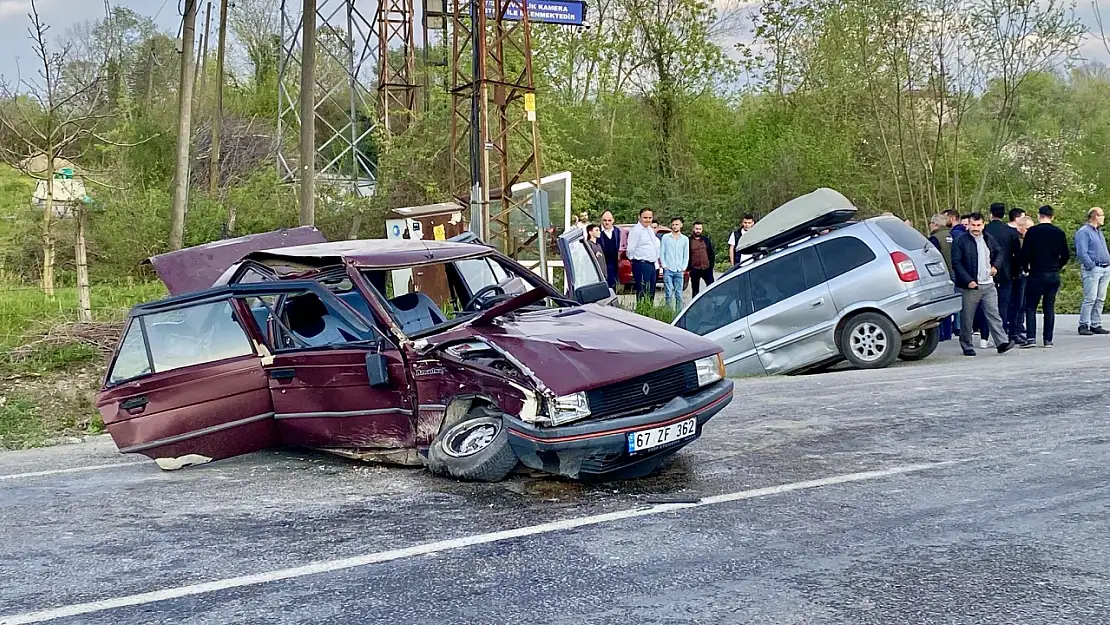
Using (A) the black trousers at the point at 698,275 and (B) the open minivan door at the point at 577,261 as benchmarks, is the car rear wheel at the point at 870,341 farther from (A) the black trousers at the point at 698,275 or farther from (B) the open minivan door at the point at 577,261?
(A) the black trousers at the point at 698,275

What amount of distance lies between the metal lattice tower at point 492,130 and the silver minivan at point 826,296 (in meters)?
4.67

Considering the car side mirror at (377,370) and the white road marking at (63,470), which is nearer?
the car side mirror at (377,370)

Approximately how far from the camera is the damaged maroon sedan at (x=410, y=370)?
5.78 meters

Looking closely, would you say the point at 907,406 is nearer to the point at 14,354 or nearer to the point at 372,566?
the point at 372,566

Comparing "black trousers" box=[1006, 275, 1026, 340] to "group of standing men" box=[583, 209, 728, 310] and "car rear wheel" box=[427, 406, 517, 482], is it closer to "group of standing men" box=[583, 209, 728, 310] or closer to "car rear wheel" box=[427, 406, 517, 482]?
"group of standing men" box=[583, 209, 728, 310]

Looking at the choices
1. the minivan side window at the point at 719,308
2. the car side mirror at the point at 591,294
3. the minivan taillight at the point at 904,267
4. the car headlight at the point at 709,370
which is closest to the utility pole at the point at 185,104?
the minivan side window at the point at 719,308

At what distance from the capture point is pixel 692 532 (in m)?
5.11

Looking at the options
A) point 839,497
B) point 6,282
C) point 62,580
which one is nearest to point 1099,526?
point 839,497

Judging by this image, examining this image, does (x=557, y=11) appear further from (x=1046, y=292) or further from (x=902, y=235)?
(x=902, y=235)

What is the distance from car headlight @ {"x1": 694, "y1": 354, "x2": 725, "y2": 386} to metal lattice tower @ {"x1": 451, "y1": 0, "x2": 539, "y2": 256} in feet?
30.3

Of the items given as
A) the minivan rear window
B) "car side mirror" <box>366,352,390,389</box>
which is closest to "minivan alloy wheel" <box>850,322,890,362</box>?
the minivan rear window

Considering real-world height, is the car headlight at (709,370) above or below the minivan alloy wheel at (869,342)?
above

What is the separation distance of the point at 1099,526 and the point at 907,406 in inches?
138

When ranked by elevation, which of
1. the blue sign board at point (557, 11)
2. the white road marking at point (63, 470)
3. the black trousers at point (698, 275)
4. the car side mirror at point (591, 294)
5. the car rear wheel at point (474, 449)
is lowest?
the white road marking at point (63, 470)
